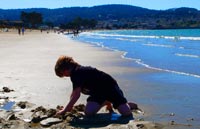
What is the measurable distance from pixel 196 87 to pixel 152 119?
409cm

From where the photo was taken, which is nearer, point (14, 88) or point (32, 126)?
point (32, 126)

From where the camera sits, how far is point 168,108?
26.0ft

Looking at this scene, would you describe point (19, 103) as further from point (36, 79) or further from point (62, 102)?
point (36, 79)

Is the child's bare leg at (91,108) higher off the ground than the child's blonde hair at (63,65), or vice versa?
the child's blonde hair at (63,65)

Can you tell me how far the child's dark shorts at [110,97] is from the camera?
7070mm

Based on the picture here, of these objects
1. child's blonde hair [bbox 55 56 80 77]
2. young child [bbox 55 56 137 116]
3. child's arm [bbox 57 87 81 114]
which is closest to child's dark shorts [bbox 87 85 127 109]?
young child [bbox 55 56 137 116]

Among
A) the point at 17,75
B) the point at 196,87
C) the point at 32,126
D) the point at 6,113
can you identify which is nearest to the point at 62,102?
the point at 6,113

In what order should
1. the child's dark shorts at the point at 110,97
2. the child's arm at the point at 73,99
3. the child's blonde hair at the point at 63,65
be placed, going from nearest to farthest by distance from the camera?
the child's blonde hair at the point at 63,65
the child's arm at the point at 73,99
the child's dark shorts at the point at 110,97

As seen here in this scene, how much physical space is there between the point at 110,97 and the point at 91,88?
35 cm

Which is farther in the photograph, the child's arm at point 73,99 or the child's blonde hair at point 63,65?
the child's arm at point 73,99

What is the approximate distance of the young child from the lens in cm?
686

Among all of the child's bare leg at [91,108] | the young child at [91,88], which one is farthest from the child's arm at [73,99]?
the child's bare leg at [91,108]

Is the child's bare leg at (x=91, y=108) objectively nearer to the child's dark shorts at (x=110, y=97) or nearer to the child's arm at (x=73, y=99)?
the child's dark shorts at (x=110, y=97)

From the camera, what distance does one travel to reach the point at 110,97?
7.11 m
